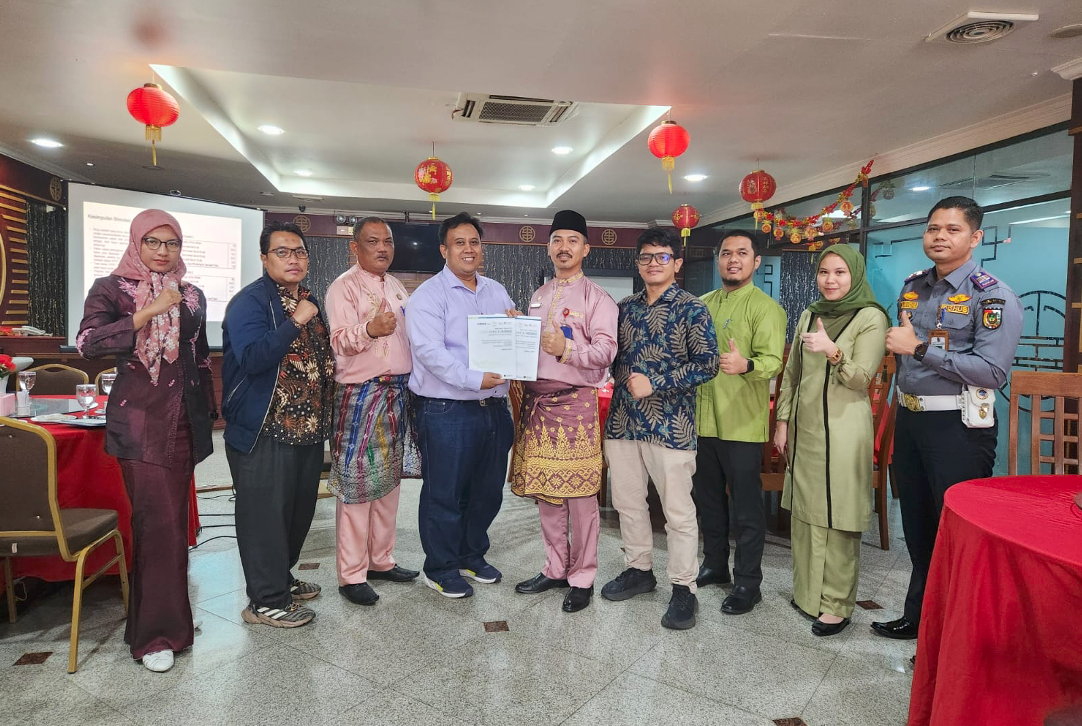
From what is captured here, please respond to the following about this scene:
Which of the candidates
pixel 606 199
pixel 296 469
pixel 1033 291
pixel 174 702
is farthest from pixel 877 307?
pixel 606 199

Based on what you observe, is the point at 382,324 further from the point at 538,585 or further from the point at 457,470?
the point at 538,585

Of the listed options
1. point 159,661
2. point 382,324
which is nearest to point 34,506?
point 159,661

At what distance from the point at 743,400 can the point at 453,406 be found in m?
1.15

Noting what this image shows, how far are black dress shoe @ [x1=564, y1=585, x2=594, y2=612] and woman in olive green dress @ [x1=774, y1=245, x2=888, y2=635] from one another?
2.75 ft

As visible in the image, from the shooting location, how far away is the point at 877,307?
7.59ft

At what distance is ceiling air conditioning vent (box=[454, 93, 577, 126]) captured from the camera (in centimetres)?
486

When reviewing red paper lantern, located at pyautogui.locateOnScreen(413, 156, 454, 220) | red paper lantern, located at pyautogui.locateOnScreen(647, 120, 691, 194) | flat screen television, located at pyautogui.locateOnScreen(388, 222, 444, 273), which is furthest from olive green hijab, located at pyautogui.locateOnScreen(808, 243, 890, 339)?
flat screen television, located at pyautogui.locateOnScreen(388, 222, 444, 273)

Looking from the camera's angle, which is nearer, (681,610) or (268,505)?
(268,505)

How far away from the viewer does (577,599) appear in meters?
2.50

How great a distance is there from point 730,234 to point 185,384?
212 centimetres

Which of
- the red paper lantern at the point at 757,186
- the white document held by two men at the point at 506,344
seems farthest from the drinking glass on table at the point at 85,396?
the red paper lantern at the point at 757,186

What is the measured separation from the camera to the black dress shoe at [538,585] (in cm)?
265

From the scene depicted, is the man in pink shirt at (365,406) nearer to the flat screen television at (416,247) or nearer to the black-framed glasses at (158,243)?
the black-framed glasses at (158,243)

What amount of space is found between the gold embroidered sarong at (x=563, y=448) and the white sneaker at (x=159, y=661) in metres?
1.32
